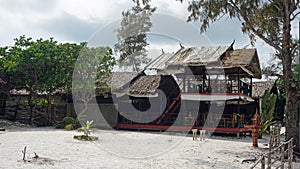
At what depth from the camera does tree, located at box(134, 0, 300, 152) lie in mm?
10156

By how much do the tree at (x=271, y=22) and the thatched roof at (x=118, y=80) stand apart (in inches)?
386

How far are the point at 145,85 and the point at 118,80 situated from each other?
2462 mm

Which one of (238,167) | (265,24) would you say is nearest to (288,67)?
(265,24)

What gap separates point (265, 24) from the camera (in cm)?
1113

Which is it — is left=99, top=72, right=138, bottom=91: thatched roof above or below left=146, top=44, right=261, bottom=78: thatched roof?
below

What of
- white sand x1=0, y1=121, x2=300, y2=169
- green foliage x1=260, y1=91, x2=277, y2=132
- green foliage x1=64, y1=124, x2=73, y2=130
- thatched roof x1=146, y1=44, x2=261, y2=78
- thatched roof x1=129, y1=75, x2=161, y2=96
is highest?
thatched roof x1=146, y1=44, x2=261, y2=78

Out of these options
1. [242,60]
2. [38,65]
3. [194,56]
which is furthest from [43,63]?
[242,60]

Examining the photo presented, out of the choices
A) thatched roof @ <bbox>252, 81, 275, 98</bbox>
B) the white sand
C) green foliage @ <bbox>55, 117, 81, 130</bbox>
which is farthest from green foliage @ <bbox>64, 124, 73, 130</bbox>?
thatched roof @ <bbox>252, 81, 275, 98</bbox>

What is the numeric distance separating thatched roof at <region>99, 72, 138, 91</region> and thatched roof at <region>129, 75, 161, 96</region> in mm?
563

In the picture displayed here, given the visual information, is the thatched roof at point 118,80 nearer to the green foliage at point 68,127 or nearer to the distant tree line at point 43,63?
the distant tree line at point 43,63

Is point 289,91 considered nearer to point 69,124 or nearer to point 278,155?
point 278,155

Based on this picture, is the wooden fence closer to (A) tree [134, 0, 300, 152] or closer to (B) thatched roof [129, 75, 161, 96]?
(A) tree [134, 0, 300, 152]

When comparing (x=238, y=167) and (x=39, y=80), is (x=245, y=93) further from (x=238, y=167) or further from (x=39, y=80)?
(x=39, y=80)

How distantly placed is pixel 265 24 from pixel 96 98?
12.3m
